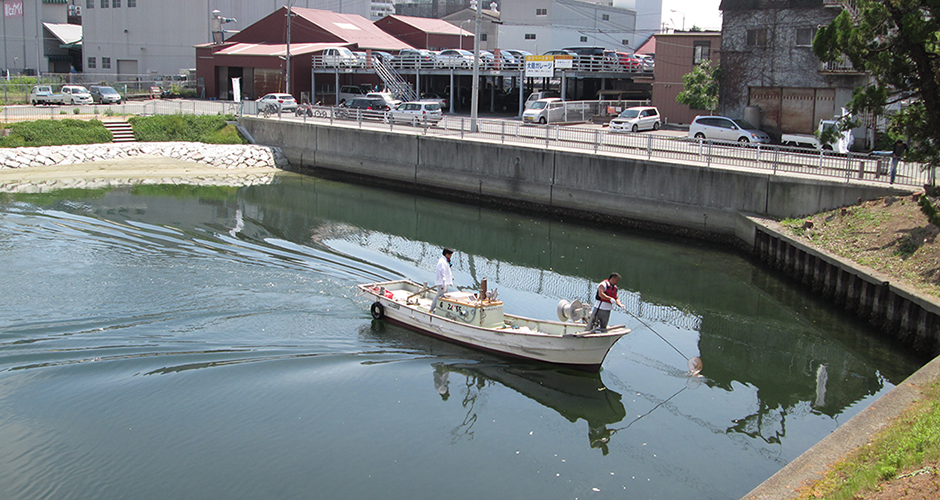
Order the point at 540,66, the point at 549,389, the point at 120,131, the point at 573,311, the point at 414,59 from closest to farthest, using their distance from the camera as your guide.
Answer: the point at 549,389 → the point at 573,311 → the point at 120,131 → the point at 540,66 → the point at 414,59

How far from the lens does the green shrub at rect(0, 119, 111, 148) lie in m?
42.9

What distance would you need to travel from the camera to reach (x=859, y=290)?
20.4 m

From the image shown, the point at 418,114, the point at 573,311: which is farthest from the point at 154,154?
the point at 573,311

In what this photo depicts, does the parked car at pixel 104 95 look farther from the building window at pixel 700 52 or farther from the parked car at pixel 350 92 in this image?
the building window at pixel 700 52

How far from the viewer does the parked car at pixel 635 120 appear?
44156mm

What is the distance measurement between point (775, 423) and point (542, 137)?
2307cm

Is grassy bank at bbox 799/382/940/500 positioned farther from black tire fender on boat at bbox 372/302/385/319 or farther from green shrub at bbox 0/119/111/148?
green shrub at bbox 0/119/111/148

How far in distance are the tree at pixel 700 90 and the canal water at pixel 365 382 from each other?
21.9 metres

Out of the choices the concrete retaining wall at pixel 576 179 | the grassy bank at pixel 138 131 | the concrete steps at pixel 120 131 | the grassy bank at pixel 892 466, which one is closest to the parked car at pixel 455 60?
the concrete retaining wall at pixel 576 179

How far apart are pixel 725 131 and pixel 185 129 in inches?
1260

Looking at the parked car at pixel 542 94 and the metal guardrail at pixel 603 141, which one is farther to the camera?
the parked car at pixel 542 94

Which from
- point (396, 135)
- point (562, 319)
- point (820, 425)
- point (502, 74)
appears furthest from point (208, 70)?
point (820, 425)

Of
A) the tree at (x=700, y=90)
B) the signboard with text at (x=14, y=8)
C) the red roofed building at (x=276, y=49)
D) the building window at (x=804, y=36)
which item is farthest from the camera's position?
the signboard with text at (x=14, y=8)

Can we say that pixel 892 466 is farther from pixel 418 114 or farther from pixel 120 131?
pixel 120 131
